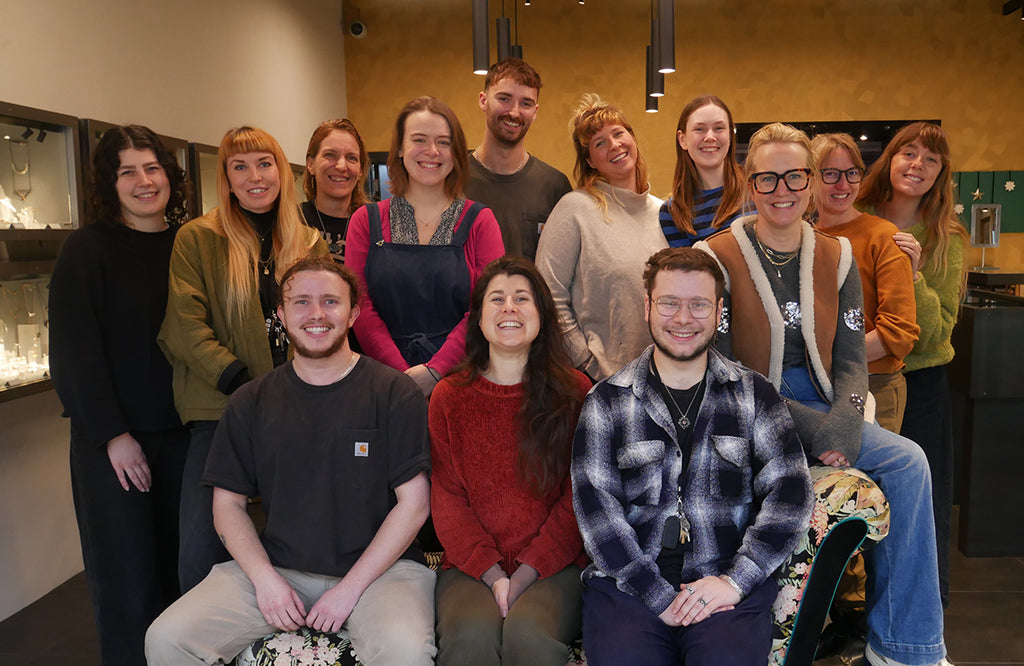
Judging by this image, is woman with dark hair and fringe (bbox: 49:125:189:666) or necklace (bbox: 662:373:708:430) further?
woman with dark hair and fringe (bbox: 49:125:189:666)

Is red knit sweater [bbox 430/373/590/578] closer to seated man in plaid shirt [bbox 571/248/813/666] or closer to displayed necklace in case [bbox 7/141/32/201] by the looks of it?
seated man in plaid shirt [bbox 571/248/813/666]

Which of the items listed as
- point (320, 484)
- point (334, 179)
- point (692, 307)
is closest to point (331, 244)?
point (334, 179)

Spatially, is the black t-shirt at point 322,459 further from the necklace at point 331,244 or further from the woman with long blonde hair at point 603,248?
the necklace at point 331,244

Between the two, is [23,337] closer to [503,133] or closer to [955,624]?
[503,133]

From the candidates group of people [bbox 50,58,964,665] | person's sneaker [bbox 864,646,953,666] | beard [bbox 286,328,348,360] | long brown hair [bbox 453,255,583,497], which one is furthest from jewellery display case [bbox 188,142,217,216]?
person's sneaker [bbox 864,646,953,666]

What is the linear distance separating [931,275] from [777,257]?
0.95 meters

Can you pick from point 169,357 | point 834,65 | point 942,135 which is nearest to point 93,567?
point 169,357

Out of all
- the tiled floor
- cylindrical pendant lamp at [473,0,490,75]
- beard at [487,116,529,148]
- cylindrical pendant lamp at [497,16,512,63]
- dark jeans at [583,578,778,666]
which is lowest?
the tiled floor

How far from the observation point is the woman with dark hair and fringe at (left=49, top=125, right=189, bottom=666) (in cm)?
241

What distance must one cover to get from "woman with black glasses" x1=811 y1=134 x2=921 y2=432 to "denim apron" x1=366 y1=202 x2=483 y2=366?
1.32 metres

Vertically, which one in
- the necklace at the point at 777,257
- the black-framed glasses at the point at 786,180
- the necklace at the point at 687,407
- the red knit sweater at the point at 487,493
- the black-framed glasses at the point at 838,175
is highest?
the black-framed glasses at the point at 838,175

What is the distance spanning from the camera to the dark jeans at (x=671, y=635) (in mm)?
1857

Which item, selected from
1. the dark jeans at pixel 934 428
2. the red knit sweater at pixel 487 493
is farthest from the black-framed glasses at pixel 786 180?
the dark jeans at pixel 934 428

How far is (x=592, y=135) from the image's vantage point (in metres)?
2.91
